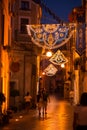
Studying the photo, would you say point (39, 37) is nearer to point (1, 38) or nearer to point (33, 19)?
point (1, 38)

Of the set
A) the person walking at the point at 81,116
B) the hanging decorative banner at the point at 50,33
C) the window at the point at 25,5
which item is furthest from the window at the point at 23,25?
the person walking at the point at 81,116

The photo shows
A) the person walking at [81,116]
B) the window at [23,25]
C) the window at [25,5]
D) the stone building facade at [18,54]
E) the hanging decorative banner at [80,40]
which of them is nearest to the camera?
the person walking at [81,116]

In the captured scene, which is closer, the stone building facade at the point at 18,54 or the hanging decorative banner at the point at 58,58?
the stone building facade at the point at 18,54

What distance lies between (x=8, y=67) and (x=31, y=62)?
12174mm

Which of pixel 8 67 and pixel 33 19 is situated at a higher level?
pixel 33 19

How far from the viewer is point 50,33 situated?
31.6 m

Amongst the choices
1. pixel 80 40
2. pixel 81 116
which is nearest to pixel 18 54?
pixel 80 40

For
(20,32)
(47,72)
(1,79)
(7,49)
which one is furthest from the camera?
(47,72)

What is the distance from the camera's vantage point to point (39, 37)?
32.1 meters

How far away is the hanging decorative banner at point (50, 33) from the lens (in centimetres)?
3078

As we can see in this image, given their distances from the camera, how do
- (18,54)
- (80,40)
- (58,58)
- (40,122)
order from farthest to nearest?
(58,58)
(80,40)
(18,54)
(40,122)

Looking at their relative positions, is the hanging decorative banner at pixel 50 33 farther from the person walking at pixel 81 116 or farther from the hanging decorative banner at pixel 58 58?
the person walking at pixel 81 116

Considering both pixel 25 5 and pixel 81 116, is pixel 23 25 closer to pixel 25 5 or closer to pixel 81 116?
pixel 25 5

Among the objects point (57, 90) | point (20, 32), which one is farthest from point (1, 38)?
point (57, 90)
